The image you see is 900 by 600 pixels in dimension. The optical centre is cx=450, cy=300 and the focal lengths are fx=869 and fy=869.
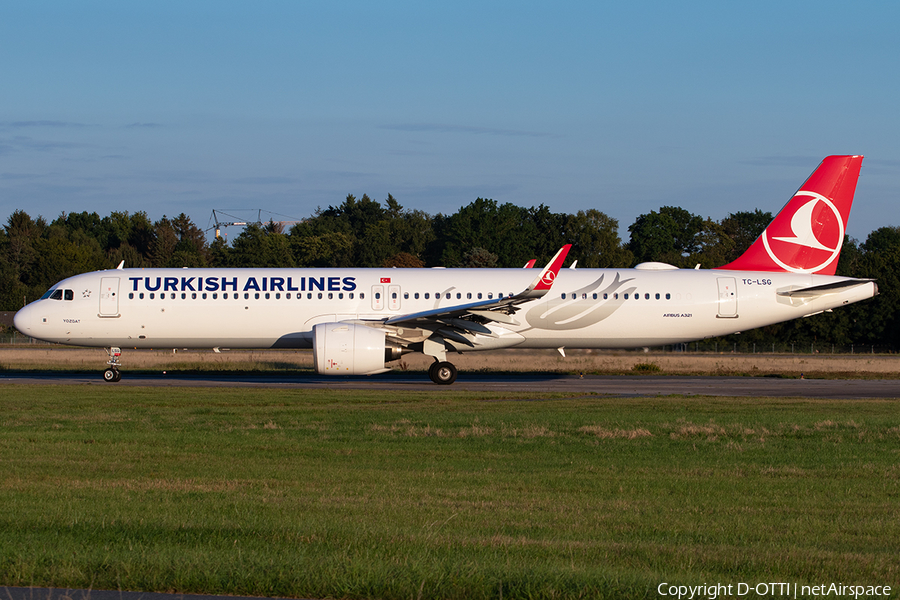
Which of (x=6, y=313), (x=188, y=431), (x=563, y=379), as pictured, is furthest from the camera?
(x=6, y=313)

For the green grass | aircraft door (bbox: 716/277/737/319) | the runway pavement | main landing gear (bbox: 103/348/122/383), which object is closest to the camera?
the green grass

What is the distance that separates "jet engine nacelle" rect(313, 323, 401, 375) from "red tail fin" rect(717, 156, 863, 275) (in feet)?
44.8

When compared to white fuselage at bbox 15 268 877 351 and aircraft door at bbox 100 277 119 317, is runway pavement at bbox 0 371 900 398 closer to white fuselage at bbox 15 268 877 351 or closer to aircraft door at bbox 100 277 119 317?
white fuselage at bbox 15 268 877 351

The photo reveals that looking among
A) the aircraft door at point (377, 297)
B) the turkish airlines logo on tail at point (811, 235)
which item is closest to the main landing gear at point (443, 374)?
the aircraft door at point (377, 297)

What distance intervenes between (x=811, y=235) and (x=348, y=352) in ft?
53.7

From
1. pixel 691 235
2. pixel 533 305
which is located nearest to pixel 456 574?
pixel 533 305

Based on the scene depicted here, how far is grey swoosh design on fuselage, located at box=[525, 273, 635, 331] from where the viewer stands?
28.1m

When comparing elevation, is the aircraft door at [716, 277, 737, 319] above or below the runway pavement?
above

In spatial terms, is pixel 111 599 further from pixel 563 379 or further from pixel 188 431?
pixel 563 379

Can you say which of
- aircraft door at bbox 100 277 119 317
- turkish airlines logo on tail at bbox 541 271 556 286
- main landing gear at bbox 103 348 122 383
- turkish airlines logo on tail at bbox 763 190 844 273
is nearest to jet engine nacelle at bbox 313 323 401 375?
turkish airlines logo on tail at bbox 541 271 556 286

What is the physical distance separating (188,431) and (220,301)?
1378cm

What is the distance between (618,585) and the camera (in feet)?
19.3

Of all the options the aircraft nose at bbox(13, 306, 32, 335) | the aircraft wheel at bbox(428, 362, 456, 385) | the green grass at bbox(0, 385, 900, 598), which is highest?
the aircraft nose at bbox(13, 306, 32, 335)

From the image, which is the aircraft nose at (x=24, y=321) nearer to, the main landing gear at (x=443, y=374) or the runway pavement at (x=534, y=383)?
the runway pavement at (x=534, y=383)
